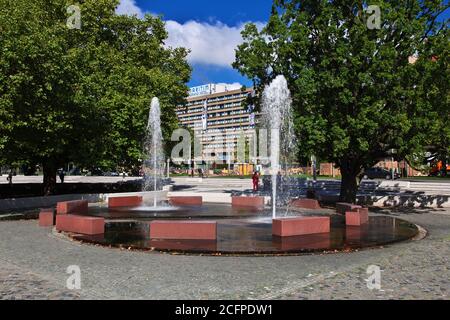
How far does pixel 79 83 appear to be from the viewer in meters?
23.8

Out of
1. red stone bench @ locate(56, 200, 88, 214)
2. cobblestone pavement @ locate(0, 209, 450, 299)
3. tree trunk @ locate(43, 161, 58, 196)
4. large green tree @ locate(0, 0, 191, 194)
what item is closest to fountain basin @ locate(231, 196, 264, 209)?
large green tree @ locate(0, 0, 191, 194)

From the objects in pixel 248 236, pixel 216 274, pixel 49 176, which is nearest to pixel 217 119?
pixel 49 176

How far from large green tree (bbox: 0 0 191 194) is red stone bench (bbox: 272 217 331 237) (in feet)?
35.6

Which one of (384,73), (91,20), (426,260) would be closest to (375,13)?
(384,73)

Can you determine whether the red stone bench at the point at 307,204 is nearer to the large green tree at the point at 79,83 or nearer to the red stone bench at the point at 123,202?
the red stone bench at the point at 123,202

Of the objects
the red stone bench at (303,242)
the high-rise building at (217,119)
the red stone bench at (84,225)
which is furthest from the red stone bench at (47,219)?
the high-rise building at (217,119)

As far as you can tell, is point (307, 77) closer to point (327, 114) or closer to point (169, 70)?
point (327, 114)

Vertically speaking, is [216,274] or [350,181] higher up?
[350,181]

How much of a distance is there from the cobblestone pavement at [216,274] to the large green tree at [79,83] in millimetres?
8025

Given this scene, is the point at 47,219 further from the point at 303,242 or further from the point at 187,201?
the point at 187,201

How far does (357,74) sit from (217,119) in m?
145

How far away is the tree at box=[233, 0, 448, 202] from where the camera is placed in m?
19.0

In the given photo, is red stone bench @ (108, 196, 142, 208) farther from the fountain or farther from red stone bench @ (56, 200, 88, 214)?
red stone bench @ (56, 200, 88, 214)
